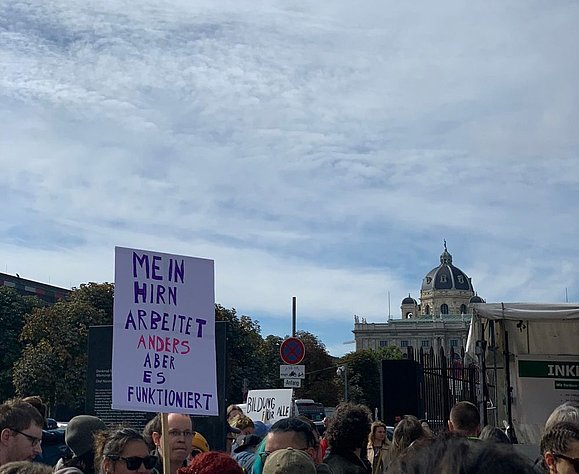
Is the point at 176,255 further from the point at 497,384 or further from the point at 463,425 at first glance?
the point at 497,384

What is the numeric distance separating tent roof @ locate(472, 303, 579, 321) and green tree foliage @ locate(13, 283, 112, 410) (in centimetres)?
3641

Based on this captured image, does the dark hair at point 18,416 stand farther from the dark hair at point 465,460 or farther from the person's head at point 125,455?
the dark hair at point 465,460

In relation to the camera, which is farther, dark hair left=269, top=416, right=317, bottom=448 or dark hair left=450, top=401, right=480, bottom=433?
dark hair left=450, top=401, right=480, bottom=433

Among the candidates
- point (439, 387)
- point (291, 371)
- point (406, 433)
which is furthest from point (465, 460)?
point (291, 371)

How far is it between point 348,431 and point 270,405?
9512mm

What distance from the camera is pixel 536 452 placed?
376 inches

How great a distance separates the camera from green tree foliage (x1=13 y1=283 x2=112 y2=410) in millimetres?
44000

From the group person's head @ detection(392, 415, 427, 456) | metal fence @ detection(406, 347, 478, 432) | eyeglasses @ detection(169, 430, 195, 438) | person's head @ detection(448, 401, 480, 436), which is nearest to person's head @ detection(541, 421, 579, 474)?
person's head @ detection(392, 415, 427, 456)

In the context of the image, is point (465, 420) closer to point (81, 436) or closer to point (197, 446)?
point (197, 446)

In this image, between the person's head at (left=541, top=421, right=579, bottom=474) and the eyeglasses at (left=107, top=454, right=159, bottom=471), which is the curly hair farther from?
the person's head at (left=541, top=421, right=579, bottom=474)

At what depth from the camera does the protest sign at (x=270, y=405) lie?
1454 cm

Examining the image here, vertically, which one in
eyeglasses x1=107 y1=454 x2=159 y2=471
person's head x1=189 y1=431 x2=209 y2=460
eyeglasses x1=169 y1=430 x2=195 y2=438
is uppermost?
eyeglasses x1=169 y1=430 x2=195 y2=438

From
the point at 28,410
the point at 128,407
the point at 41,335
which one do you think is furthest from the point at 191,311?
the point at 41,335

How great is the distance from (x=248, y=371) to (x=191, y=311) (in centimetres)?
5495
